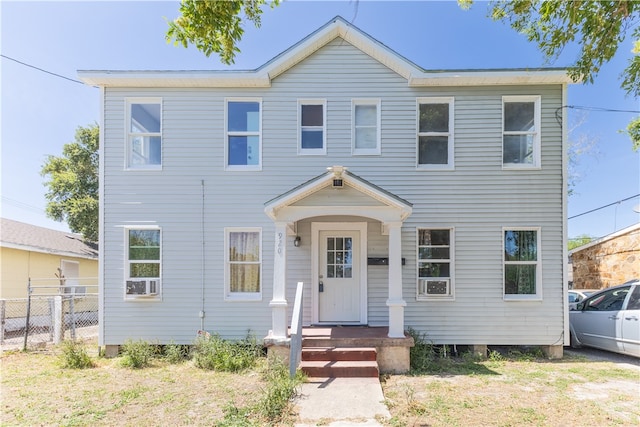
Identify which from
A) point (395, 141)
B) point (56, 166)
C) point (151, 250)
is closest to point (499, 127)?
point (395, 141)

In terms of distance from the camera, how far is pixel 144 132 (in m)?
7.31

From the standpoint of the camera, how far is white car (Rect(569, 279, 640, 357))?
20.3 ft

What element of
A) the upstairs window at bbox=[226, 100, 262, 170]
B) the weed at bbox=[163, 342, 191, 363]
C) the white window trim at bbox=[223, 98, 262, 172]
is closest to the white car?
the white window trim at bbox=[223, 98, 262, 172]

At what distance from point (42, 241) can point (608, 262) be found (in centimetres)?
2056

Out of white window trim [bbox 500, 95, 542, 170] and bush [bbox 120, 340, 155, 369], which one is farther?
white window trim [bbox 500, 95, 542, 170]

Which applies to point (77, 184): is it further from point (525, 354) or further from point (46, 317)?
point (525, 354)

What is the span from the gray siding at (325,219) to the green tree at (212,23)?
2576mm

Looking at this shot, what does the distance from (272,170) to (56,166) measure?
1711 centimetres

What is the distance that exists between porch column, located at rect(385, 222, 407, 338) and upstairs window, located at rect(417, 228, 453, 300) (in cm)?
123

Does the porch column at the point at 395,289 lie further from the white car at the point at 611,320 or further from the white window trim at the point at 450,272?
the white car at the point at 611,320

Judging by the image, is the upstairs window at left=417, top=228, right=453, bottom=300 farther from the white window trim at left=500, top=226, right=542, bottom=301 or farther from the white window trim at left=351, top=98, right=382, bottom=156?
the white window trim at left=351, top=98, right=382, bottom=156

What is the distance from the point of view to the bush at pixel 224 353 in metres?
5.96

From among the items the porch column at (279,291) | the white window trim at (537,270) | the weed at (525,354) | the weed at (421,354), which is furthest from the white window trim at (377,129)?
the weed at (525,354)

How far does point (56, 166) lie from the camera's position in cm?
1747
